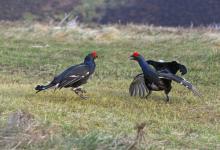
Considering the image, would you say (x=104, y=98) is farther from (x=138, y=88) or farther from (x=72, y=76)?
(x=138, y=88)

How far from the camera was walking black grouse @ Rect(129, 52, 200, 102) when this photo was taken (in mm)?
10996

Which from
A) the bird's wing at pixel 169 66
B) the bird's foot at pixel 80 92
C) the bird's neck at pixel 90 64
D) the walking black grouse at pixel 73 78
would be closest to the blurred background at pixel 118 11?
the bird's wing at pixel 169 66

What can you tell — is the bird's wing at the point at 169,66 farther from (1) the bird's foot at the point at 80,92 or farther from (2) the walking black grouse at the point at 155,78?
(1) the bird's foot at the point at 80,92

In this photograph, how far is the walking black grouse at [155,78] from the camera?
36.1 ft

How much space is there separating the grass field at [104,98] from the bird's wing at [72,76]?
0.33 m

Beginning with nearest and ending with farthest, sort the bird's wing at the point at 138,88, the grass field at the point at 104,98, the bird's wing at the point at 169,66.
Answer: the grass field at the point at 104,98 → the bird's wing at the point at 169,66 → the bird's wing at the point at 138,88

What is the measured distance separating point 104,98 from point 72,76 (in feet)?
2.52

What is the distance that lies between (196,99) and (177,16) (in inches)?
857

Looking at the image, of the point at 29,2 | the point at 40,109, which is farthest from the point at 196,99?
the point at 29,2

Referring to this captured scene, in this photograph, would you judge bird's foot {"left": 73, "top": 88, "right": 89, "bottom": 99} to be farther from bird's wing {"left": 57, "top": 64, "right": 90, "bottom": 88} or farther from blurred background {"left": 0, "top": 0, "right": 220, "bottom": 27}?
blurred background {"left": 0, "top": 0, "right": 220, "bottom": 27}

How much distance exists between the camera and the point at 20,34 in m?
23.0

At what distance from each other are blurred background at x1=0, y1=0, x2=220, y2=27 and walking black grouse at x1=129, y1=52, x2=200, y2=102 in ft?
67.7

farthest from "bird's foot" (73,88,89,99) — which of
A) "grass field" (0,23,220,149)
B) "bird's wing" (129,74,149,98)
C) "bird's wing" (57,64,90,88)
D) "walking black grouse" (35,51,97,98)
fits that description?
"bird's wing" (129,74,149,98)

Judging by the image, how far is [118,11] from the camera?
34312mm
